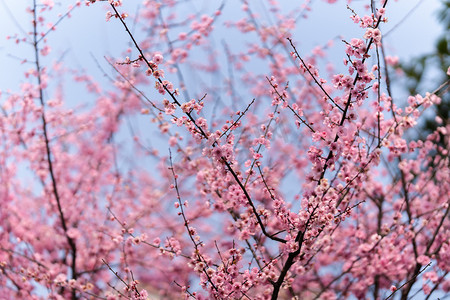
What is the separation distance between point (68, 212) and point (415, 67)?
1844cm

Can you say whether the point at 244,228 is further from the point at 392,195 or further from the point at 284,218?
the point at 392,195

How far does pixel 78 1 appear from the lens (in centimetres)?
665

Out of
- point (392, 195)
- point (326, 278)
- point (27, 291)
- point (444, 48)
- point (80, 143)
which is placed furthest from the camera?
point (444, 48)

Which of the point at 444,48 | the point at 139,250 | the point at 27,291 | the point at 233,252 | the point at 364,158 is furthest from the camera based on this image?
the point at 444,48

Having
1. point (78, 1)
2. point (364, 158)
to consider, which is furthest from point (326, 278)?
point (78, 1)

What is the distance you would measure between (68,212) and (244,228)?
17.3 feet

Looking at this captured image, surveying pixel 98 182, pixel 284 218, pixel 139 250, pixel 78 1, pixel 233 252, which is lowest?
pixel 233 252

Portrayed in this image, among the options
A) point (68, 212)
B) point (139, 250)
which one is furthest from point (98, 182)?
point (139, 250)

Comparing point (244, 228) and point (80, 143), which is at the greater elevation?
point (80, 143)

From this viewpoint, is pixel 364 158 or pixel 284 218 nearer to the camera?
pixel 284 218

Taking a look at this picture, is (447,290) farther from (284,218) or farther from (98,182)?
(98,182)

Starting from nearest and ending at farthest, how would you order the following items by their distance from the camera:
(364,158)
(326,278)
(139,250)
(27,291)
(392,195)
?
1. (364,158)
2. (27,291)
3. (392,195)
4. (326,278)
5. (139,250)

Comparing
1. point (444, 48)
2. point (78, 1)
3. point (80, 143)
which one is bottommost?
point (78, 1)

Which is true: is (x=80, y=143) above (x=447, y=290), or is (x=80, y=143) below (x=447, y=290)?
above
